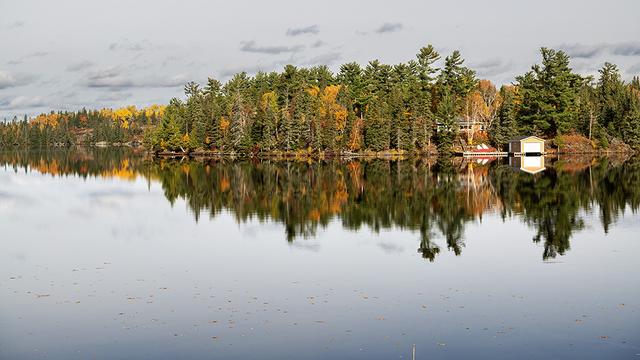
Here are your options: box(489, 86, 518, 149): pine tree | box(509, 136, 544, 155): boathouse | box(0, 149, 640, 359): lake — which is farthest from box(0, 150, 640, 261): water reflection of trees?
box(489, 86, 518, 149): pine tree

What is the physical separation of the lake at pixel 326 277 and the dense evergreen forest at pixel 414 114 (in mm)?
74549

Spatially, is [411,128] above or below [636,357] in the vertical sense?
above

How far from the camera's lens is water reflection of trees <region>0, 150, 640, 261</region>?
121ft

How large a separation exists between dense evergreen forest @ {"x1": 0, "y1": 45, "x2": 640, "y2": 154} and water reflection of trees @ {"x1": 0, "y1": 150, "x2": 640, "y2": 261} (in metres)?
48.3

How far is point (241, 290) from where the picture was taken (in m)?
23.0

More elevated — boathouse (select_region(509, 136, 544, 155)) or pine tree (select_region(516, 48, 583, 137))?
pine tree (select_region(516, 48, 583, 137))

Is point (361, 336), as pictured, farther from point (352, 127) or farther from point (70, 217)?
point (352, 127)

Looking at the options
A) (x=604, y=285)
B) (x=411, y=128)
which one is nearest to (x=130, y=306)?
(x=604, y=285)

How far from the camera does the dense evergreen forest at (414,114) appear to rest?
125812 mm

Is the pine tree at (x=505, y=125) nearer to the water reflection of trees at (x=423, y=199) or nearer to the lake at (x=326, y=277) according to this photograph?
the water reflection of trees at (x=423, y=199)

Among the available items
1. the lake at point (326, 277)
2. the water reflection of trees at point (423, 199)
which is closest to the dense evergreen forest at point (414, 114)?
the water reflection of trees at point (423, 199)

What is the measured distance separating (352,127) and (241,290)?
10642 centimetres

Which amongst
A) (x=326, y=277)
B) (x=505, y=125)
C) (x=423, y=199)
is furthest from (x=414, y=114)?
(x=326, y=277)

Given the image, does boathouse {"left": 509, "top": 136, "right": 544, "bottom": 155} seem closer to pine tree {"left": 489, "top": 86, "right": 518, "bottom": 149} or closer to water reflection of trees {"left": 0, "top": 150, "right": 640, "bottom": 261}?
pine tree {"left": 489, "top": 86, "right": 518, "bottom": 149}
